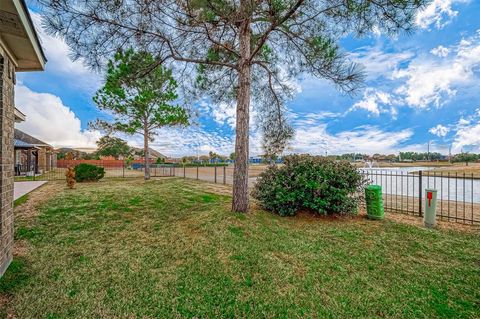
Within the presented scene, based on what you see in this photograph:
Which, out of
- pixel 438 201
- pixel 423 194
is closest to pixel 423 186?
pixel 423 194

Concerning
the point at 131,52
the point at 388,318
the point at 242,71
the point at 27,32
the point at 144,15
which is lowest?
the point at 388,318

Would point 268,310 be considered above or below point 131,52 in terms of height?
below

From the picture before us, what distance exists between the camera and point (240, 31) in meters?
5.27

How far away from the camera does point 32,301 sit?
236 cm

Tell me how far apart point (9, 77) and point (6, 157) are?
1030 mm

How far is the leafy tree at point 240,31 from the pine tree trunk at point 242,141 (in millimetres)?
21

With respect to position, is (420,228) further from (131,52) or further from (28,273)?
(131,52)

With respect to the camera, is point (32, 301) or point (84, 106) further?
point (84, 106)

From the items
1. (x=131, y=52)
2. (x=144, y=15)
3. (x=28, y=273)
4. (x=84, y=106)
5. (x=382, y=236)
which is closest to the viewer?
(x=28, y=273)

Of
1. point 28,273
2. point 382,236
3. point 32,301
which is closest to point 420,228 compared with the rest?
point 382,236

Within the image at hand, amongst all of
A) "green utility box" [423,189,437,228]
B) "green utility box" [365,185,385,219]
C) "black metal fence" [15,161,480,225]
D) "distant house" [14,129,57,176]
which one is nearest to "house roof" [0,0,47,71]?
"black metal fence" [15,161,480,225]

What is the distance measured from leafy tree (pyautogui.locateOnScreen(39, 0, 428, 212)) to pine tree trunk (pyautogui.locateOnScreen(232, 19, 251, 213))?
0.02m

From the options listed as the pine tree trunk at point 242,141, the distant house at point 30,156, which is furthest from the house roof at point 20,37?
the distant house at point 30,156

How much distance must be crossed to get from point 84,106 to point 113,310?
18147mm
